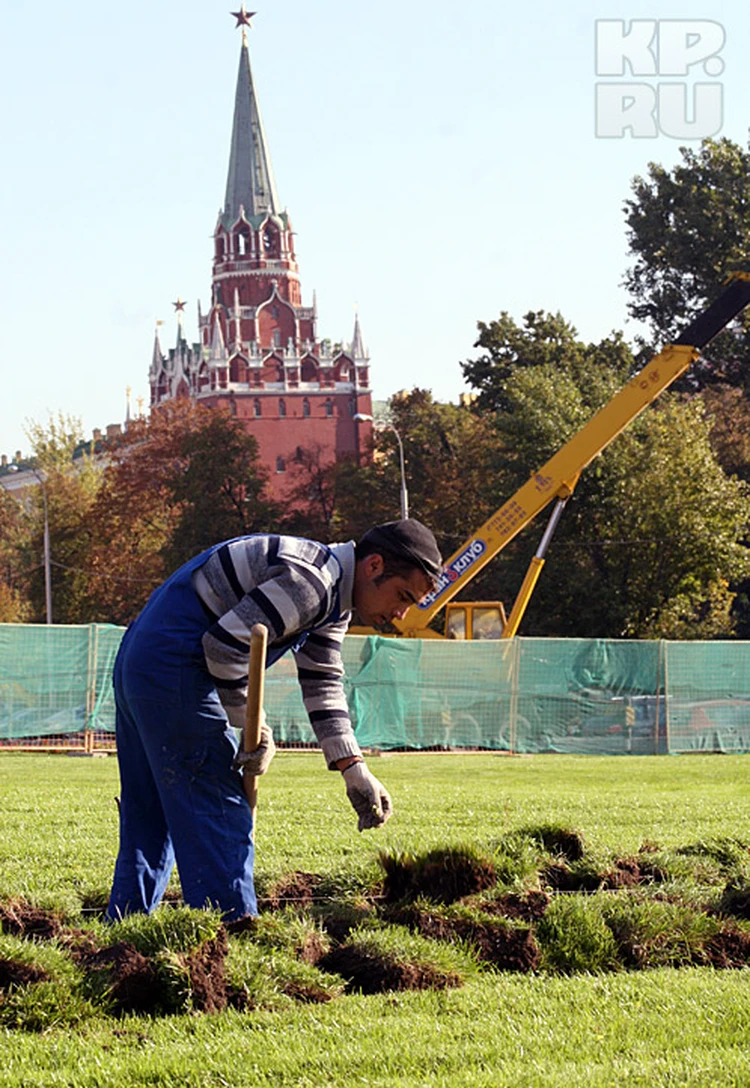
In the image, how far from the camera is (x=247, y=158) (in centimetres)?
13212

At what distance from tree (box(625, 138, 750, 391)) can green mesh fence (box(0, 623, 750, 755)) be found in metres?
34.8

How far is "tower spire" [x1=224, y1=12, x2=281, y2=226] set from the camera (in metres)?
127

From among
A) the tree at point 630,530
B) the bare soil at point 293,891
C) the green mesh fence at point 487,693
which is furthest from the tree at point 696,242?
the bare soil at point 293,891

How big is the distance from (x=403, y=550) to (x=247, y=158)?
131 m

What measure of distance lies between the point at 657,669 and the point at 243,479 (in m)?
49.6

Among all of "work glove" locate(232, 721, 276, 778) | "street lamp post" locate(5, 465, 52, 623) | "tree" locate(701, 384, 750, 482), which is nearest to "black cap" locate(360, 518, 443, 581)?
"work glove" locate(232, 721, 276, 778)

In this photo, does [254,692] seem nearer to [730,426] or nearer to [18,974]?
[18,974]

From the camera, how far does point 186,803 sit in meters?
5.64

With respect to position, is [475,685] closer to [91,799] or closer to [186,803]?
[91,799]

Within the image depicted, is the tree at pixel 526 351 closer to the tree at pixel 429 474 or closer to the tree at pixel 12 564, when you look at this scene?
the tree at pixel 429 474

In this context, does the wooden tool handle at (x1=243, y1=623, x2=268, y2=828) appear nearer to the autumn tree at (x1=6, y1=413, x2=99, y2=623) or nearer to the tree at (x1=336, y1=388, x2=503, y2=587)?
the tree at (x1=336, y1=388, x2=503, y2=587)

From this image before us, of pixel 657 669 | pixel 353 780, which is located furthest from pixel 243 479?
pixel 353 780

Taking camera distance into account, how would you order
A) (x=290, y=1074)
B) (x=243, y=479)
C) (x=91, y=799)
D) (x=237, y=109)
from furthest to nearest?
(x=237, y=109)
(x=243, y=479)
(x=91, y=799)
(x=290, y=1074)

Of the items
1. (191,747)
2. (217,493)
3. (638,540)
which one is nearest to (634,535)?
(638,540)
